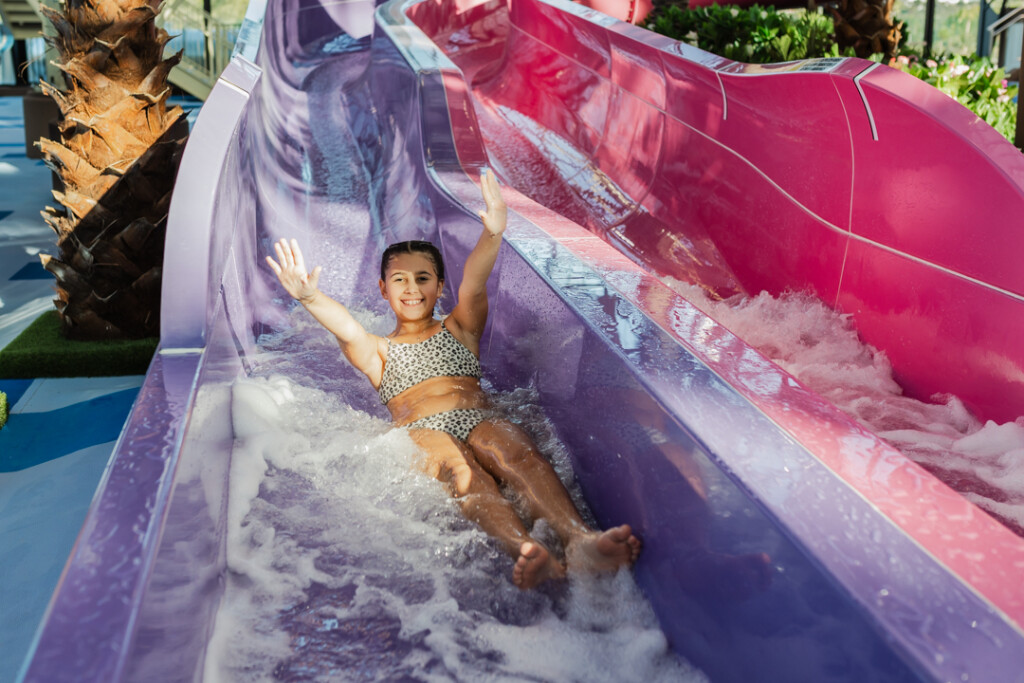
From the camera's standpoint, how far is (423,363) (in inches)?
92.0

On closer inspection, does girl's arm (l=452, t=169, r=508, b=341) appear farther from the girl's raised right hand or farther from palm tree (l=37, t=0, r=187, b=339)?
palm tree (l=37, t=0, r=187, b=339)

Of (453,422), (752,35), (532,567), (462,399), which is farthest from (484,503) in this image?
(752,35)

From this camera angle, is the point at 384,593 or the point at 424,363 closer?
the point at 384,593

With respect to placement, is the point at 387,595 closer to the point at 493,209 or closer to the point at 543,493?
the point at 543,493

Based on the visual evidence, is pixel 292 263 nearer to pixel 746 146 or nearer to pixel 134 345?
pixel 134 345

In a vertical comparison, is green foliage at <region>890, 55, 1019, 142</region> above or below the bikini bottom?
above

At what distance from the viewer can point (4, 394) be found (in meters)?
2.93

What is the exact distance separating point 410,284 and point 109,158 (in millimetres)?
1636

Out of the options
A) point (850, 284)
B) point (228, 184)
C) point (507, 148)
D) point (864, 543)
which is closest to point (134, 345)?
point (228, 184)

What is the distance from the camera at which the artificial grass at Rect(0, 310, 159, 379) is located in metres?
3.26

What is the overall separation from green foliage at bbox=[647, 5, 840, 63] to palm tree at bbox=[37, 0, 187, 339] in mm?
3683

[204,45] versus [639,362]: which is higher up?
[639,362]

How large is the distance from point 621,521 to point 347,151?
11.1 feet

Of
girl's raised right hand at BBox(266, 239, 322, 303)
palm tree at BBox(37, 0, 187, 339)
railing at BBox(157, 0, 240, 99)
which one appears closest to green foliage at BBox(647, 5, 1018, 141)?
girl's raised right hand at BBox(266, 239, 322, 303)
